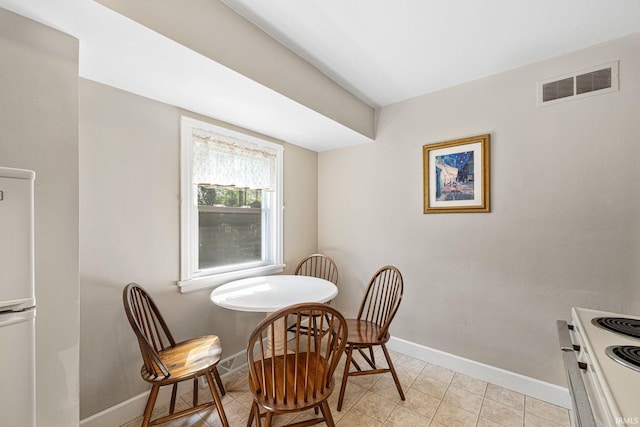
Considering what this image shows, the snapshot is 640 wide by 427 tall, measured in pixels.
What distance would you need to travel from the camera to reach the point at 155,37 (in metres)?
1.25

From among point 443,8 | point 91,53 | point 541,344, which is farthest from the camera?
point 541,344

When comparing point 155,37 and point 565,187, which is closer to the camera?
point 155,37

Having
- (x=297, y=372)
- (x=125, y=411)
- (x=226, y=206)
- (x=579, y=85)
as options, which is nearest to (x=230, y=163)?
(x=226, y=206)

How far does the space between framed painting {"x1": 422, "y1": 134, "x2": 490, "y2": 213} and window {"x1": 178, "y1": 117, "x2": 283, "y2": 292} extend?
5.06ft

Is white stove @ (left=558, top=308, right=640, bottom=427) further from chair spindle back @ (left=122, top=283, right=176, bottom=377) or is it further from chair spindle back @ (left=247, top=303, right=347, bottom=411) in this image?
chair spindle back @ (left=122, top=283, right=176, bottom=377)

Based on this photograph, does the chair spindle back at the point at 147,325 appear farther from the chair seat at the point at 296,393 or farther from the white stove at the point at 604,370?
the white stove at the point at 604,370

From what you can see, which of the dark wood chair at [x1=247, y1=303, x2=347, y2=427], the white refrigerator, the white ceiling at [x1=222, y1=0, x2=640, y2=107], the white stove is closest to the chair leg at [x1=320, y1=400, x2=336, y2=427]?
the dark wood chair at [x1=247, y1=303, x2=347, y2=427]

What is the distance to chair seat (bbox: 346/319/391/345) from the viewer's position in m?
1.87

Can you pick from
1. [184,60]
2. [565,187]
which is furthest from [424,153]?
[184,60]

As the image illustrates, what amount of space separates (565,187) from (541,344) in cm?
118

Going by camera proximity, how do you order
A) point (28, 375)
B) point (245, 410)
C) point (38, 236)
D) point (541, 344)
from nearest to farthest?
point (28, 375) → point (38, 236) → point (245, 410) → point (541, 344)

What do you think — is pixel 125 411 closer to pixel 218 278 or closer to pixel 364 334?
pixel 218 278

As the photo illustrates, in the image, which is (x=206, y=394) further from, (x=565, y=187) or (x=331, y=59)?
(x=565, y=187)

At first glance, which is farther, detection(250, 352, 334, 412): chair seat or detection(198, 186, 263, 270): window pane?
detection(198, 186, 263, 270): window pane
